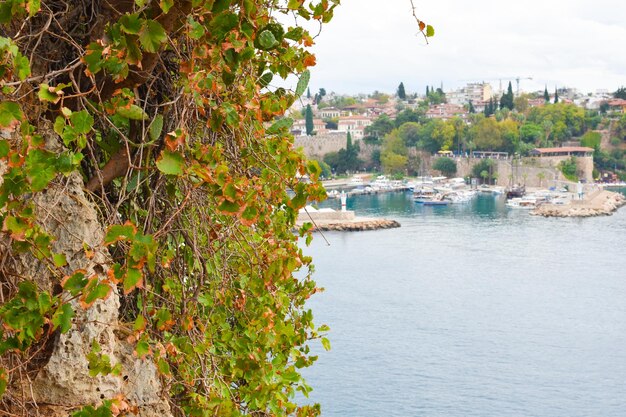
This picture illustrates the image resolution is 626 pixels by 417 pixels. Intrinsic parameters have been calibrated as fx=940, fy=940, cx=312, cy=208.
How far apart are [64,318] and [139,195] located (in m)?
0.40

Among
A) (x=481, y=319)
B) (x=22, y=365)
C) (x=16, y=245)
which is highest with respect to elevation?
(x=16, y=245)

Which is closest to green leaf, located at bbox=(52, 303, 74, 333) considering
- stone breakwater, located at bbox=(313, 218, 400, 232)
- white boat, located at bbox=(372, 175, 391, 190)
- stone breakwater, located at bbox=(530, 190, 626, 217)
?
stone breakwater, located at bbox=(313, 218, 400, 232)

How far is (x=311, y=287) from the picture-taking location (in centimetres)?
217

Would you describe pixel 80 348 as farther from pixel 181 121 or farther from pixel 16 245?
pixel 181 121

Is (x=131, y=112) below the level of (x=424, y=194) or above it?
above

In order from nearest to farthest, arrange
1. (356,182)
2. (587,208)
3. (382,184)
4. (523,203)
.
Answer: (587,208) → (523,203) → (382,184) → (356,182)

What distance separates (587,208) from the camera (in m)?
34.1

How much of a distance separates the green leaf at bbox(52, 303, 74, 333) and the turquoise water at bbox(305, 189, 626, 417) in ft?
33.6

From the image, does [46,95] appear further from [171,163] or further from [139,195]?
[139,195]

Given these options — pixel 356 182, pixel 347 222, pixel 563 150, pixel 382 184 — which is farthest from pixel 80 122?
pixel 563 150

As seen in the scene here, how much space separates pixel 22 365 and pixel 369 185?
44574mm

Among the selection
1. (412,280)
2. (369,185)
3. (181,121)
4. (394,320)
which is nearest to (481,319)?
(394,320)

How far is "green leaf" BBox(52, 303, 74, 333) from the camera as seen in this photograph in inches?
38.6

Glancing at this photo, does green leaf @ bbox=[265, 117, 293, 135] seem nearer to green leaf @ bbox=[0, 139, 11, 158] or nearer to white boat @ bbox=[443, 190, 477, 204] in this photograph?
green leaf @ bbox=[0, 139, 11, 158]
